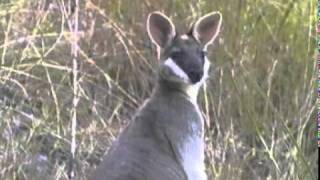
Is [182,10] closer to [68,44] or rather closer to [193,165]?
[68,44]

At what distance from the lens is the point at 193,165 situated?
9.54 feet

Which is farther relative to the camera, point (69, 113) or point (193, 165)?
point (69, 113)

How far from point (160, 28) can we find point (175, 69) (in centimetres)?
16

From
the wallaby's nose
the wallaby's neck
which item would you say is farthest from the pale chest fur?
the wallaby's nose

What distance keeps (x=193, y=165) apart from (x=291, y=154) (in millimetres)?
538

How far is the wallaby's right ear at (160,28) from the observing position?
2.91 meters

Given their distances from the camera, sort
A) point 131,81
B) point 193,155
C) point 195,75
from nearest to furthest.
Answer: point 195,75 → point 193,155 → point 131,81

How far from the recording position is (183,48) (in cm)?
288

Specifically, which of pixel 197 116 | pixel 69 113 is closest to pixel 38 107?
pixel 69 113

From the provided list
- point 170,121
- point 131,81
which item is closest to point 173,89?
point 170,121

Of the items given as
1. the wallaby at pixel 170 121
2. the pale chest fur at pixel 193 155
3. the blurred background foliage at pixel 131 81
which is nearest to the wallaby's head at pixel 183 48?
the wallaby at pixel 170 121

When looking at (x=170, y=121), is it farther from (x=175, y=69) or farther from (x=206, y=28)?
(x=206, y=28)

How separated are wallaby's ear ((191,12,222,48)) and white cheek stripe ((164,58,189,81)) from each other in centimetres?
13

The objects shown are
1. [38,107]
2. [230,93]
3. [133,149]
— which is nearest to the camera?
[133,149]
